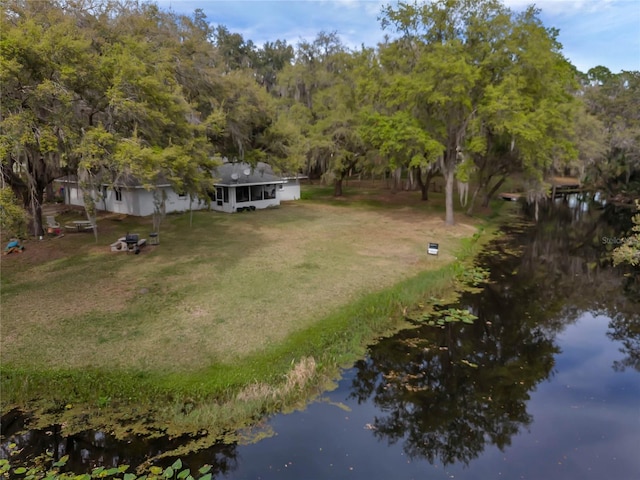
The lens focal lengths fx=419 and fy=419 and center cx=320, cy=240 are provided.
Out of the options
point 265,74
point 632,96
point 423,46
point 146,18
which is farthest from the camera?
point 265,74

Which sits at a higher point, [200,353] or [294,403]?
[200,353]

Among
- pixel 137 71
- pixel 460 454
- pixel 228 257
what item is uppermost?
pixel 137 71

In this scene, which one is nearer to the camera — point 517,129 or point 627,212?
point 517,129

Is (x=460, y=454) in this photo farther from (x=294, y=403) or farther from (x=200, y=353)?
(x=200, y=353)

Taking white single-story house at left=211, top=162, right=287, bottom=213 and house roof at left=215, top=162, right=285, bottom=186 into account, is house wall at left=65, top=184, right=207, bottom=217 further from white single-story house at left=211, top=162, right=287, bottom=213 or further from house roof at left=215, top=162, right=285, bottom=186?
house roof at left=215, top=162, right=285, bottom=186

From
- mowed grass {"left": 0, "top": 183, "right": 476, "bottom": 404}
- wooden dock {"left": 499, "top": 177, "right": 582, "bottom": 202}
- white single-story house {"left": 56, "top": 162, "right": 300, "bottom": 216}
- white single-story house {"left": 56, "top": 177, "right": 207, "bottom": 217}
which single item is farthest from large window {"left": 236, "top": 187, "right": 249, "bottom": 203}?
wooden dock {"left": 499, "top": 177, "right": 582, "bottom": 202}

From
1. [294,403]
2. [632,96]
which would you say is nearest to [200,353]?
[294,403]

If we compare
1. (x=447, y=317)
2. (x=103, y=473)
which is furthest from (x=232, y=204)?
(x=103, y=473)

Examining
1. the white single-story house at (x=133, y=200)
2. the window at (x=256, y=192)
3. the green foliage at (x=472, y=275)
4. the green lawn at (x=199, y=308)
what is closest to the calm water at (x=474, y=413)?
the green lawn at (x=199, y=308)
